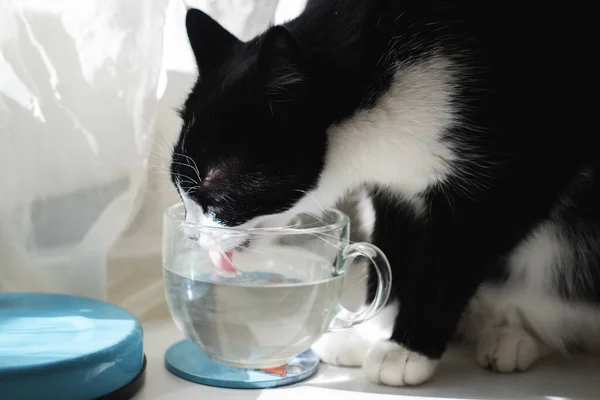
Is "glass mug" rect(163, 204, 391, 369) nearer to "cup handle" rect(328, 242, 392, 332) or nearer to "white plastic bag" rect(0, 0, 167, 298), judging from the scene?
"cup handle" rect(328, 242, 392, 332)

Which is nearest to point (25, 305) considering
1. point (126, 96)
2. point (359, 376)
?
point (126, 96)

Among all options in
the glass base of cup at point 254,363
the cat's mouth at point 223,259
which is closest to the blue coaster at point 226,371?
the glass base of cup at point 254,363

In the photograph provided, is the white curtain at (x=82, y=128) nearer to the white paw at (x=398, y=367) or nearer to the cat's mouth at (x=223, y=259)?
the cat's mouth at (x=223, y=259)

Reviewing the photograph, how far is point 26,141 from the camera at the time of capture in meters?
1.00

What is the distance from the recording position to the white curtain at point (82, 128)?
99 cm

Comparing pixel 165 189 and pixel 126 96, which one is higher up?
pixel 126 96

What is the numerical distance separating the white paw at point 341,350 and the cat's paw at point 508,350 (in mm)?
162

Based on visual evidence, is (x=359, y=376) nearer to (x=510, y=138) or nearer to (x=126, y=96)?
(x=510, y=138)

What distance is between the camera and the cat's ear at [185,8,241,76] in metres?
0.95

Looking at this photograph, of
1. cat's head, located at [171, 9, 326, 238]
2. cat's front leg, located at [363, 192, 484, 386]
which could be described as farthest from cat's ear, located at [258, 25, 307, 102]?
cat's front leg, located at [363, 192, 484, 386]

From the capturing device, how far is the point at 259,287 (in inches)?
33.7

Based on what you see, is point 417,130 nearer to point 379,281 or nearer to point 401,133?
point 401,133

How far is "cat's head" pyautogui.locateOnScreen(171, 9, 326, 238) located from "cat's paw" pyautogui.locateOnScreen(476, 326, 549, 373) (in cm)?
35

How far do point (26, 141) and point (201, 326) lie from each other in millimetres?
348
